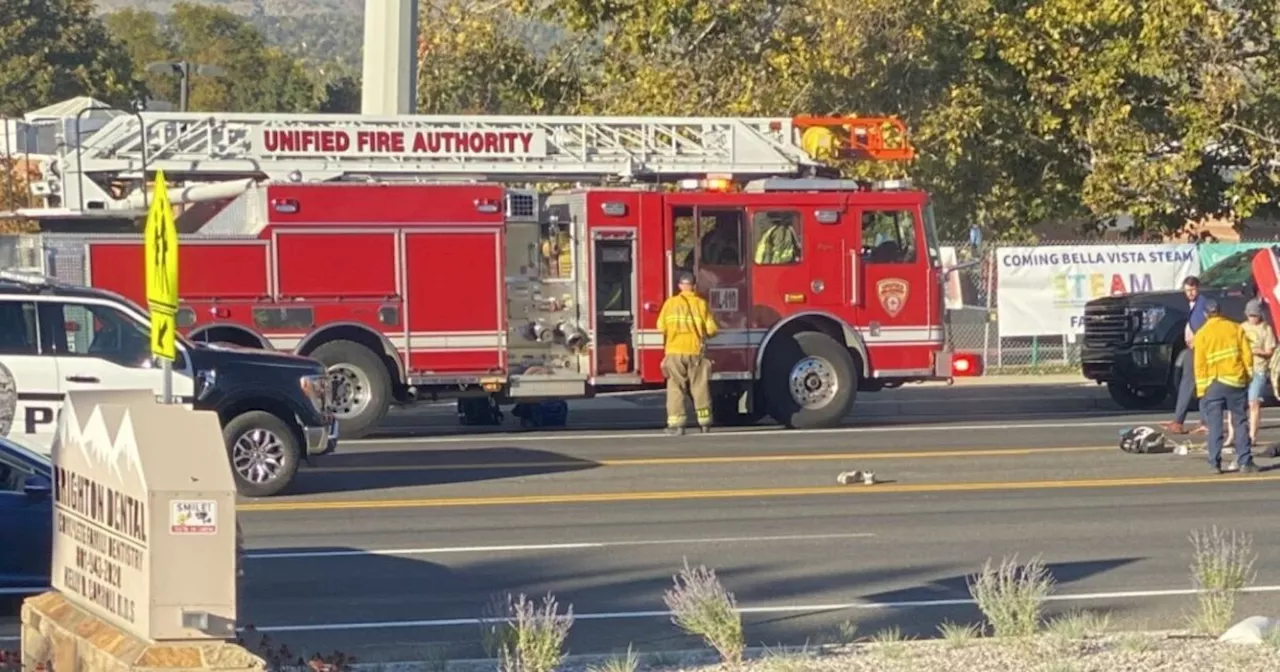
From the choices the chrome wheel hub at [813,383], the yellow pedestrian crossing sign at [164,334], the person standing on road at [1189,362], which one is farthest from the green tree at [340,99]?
the yellow pedestrian crossing sign at [164,334]

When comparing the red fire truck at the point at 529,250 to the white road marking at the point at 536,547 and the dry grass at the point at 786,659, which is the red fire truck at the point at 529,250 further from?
the dry grass at the point at 786,659

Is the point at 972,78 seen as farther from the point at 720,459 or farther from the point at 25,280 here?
the point at 25,280

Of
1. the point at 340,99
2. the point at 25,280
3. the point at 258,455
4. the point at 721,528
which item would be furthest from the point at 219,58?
the point at 721,528

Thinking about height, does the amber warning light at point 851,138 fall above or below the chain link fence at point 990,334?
above

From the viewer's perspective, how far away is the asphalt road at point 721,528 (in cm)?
1042

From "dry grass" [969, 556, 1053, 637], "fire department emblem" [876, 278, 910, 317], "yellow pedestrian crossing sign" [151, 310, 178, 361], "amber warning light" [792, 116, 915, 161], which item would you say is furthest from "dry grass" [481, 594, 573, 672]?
"amber warning light" [792, 116, 915, 161]

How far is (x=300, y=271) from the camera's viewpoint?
1931 centimetres

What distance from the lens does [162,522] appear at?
657 centimetres

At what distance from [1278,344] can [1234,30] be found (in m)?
12.8

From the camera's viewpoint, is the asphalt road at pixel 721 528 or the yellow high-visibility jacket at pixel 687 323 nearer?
the asphalt road at pixel 721 528

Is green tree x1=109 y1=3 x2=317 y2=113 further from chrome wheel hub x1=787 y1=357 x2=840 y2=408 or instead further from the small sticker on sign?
the small sticker on sign

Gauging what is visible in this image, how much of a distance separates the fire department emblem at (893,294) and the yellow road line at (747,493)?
5109mm

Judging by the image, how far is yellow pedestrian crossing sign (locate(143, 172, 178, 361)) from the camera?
10.0m

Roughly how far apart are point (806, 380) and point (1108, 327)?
15.5 ft
